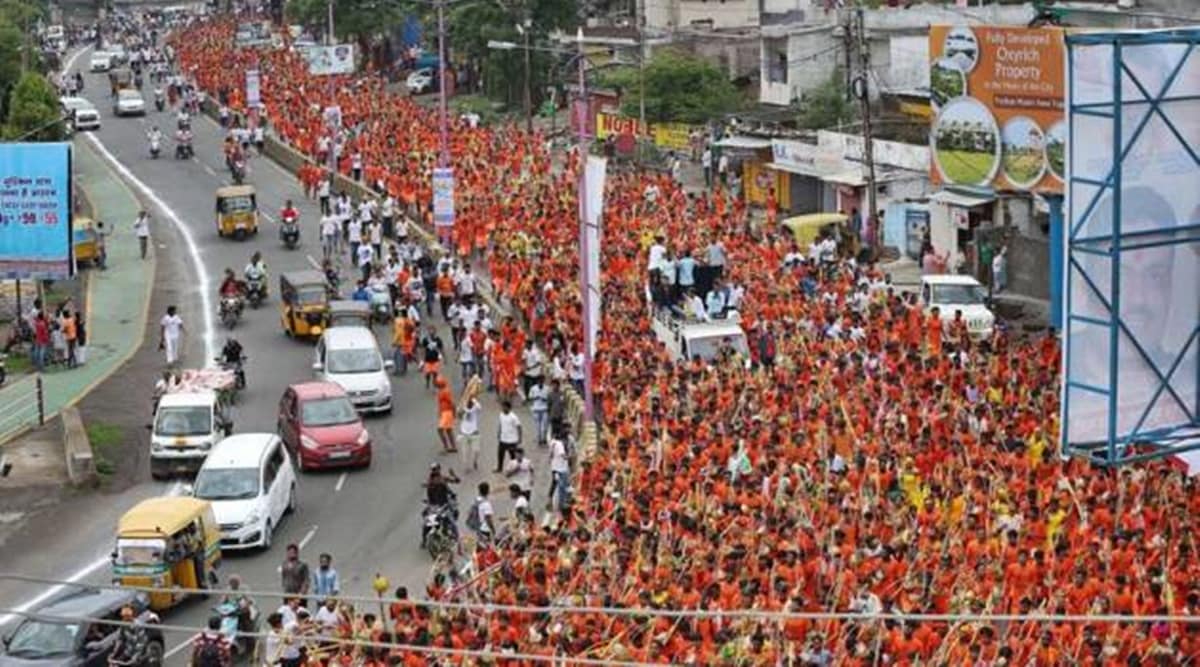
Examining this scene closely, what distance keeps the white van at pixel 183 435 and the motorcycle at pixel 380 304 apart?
9546mm

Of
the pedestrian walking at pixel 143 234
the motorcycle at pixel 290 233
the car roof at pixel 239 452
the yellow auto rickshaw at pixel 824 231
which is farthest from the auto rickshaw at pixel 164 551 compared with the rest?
the pedestrian walking at pixel 143 234

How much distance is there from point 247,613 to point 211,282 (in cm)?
2519

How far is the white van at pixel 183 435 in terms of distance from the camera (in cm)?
3161

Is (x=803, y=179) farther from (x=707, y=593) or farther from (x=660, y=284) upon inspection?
(x=707, y=593)

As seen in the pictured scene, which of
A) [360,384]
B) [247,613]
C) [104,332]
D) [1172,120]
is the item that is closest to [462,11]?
[104,332]

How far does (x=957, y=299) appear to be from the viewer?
36500mm

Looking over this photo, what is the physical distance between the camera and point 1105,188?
16.2 meters

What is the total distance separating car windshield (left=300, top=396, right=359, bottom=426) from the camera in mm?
32094

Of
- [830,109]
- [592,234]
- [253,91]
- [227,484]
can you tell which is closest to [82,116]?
[253,91]

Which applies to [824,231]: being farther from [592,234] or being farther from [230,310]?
[592,234]

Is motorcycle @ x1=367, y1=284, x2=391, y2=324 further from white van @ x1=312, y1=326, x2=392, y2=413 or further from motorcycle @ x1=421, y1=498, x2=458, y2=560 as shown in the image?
motorcycle @ x1=421, y1=498, x2=458, y2=560

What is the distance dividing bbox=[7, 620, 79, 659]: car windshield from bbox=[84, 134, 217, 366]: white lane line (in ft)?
54.1

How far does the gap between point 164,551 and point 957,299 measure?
15732mm

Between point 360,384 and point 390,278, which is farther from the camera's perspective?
point 390,278
